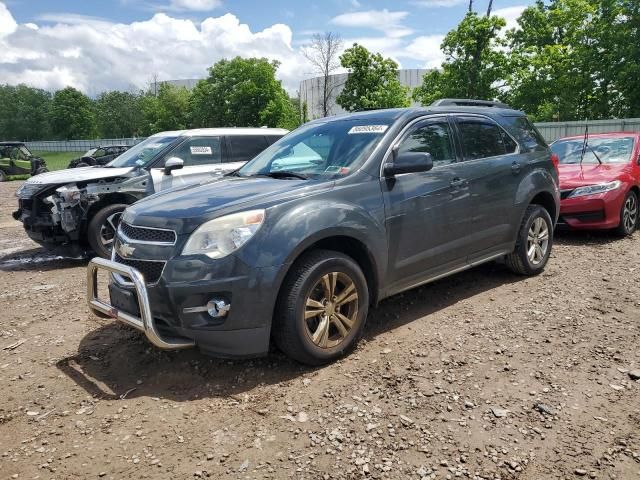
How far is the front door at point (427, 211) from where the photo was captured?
13.1 feet

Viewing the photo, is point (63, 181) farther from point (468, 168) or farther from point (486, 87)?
point (486, 87)

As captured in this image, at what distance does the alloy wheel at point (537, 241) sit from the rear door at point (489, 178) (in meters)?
0.40

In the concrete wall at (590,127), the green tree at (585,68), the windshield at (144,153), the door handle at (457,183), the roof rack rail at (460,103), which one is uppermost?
the green tree at (585,68)

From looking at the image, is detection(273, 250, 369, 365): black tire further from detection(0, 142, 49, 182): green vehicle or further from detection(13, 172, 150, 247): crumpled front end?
detection(0, 142, 49, 182): green vehicle

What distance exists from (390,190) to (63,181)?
511 centimetres

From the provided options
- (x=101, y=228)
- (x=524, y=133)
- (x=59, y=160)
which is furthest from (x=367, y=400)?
(x=59, y=160)

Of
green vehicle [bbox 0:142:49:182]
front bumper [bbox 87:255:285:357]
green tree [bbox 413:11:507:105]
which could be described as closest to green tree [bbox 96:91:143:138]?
Answer: green vehicle [bbox 0:142:49:182]

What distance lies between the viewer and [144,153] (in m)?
7.92

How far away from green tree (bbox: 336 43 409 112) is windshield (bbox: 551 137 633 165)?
15772 millimetres

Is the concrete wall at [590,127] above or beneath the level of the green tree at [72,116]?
beneath

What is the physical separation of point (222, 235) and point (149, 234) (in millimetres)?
585

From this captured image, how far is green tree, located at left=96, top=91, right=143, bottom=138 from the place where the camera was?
72312 millimetres

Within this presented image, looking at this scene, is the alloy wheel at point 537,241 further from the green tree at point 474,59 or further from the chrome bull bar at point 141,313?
the green tree at point 474,59

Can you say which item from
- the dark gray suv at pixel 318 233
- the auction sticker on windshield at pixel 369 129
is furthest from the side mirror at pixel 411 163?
the auction sticker on windshield at pixel 369 129
